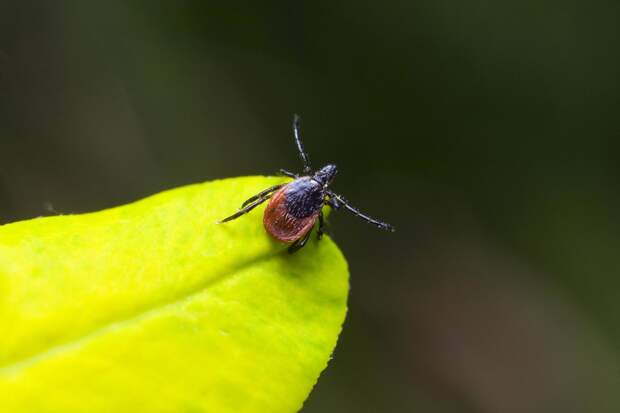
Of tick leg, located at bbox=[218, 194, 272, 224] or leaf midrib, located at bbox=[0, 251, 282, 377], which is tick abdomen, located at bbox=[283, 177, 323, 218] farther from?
leaf midrib, located at bbox=[0, 251, 282, 377]

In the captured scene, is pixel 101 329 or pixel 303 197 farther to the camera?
pixel 303 197

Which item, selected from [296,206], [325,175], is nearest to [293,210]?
[296,206]

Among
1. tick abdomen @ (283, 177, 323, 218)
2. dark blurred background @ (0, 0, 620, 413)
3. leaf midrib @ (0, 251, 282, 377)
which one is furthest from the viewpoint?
dark blurred background @ (0, 0, 620, 413)

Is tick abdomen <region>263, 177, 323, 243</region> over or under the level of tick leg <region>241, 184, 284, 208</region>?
under

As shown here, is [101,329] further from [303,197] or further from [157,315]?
[303,197]

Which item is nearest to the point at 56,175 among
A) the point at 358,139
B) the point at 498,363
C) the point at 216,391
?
the point at 358,139

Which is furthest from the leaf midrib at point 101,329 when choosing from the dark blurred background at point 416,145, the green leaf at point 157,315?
the dark blurred background at point 416,145

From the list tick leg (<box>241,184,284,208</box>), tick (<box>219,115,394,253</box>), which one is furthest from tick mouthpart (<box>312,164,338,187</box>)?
tick leg (<box>241,184,284,208</box>)

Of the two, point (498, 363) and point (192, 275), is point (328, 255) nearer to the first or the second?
point (192, 275)
